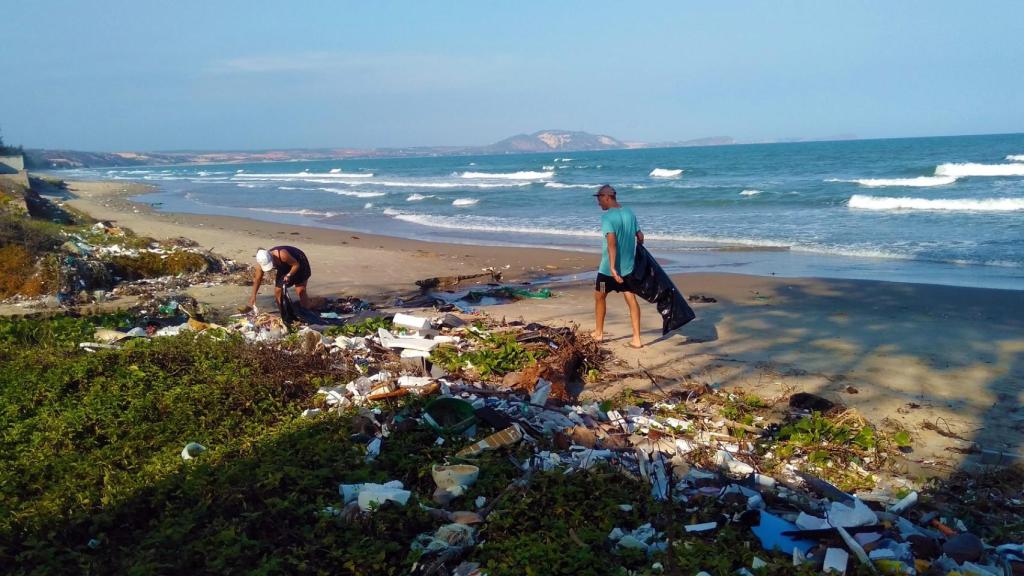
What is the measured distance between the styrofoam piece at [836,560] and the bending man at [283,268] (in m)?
6.37

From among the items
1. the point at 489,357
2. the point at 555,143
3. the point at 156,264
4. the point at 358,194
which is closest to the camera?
the point at 489,357

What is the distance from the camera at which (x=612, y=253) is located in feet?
23.3

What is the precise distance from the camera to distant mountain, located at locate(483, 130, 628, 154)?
15462 centimetres

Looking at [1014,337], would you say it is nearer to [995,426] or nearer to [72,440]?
[995,426]

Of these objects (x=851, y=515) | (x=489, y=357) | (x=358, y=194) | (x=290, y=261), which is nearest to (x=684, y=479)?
(x=851, y=515)

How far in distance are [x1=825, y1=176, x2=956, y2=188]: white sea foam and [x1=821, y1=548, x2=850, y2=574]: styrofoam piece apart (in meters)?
31.3

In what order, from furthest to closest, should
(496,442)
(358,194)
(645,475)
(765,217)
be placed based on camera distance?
(358,194) → (765,217) → (496,442) → (645,475)

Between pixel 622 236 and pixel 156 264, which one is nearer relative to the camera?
pixel 622 236

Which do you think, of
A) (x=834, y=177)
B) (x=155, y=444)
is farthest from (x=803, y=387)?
(x=834, y=177)

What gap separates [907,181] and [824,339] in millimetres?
29079

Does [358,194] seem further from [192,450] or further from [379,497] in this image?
[379,497]

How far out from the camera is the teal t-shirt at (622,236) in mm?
7074

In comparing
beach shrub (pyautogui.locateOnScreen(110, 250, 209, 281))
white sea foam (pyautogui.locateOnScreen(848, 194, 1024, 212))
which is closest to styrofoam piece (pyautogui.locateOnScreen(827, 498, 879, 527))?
beach shrub (pyautogui.locateOnScreen(110, 250, 209, 281))

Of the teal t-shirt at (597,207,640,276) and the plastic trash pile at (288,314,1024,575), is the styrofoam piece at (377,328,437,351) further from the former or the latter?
the teal t-shirt at (597,207,640,276)
